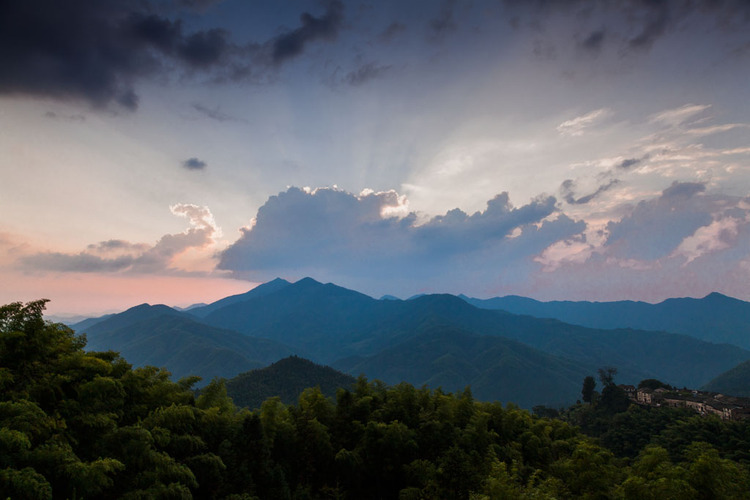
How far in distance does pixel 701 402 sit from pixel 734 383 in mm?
119474

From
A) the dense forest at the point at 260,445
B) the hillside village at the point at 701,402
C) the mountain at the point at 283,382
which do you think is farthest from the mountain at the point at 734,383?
the dense forest at the point at 260,445

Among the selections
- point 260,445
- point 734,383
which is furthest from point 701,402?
point 734,383

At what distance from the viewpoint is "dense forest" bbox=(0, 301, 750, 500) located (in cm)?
826

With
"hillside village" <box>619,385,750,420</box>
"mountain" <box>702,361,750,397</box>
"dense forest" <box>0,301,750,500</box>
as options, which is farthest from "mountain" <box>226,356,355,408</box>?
"mountain" <box>702,361,750,397</box>

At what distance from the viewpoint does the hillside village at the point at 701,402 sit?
1927 inches

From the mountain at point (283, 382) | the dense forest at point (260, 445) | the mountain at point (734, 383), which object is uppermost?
the dense forest at point (260, 445)

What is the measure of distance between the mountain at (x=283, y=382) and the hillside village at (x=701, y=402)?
58.7 meters

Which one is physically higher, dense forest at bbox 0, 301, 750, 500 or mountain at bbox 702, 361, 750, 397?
dense forest at bbox 0, 301, 750, 500

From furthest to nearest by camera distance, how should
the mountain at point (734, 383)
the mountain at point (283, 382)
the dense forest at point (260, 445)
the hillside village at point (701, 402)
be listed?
the mountain at point (734, 383) < the mountain at point (283, 382) < the hillside village at point (701, 402) < the dense forest at point (260, 445)

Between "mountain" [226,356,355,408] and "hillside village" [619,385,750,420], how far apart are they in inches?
2310

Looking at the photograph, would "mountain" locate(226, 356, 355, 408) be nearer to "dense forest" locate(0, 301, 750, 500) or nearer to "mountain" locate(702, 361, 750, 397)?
"dense forest" locate(0, 301, 750, 500)

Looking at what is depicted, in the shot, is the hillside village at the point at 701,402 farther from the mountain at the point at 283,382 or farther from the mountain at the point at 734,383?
the mountain at the point at 734,383

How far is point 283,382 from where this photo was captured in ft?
322

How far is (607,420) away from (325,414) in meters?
51.6
